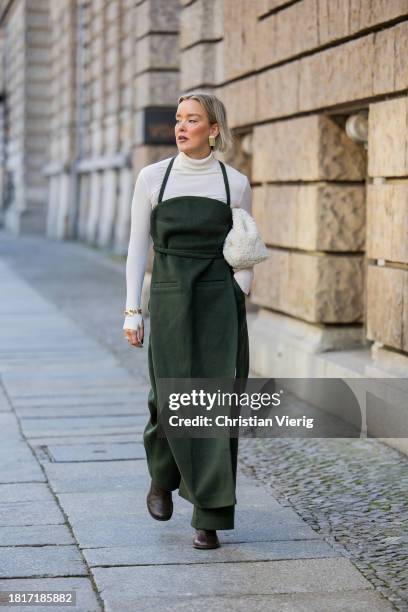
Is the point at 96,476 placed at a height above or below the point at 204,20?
below

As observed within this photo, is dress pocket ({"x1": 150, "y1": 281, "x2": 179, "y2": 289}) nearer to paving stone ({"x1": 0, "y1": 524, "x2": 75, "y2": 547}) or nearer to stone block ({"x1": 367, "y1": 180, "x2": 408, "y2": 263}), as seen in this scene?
paving stone ({"x1": 0, "y1": 524, "x2": 75, "y2": 547})

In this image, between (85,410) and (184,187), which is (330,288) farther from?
(184,187)

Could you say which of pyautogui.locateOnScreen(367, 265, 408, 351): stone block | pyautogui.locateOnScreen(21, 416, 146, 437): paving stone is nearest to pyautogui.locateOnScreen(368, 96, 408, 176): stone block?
pyautogui.locateOnScreen(367, 265, 408, 351): stone block

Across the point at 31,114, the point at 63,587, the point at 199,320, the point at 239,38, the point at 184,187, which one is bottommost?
the point at 63,587

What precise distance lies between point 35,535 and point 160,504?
20.1 inches

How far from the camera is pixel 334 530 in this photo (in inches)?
205

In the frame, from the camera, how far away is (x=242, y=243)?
4.86 m

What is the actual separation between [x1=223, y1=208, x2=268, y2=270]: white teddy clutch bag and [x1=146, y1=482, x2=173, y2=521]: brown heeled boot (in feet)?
3.20

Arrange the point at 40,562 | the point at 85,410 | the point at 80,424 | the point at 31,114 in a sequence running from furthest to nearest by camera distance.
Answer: the point at 31,114, the point at 85,410, the point at 80,424, the point at 40,562

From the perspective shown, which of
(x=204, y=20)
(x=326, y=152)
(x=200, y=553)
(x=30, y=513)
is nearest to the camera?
(x=200, y=553)

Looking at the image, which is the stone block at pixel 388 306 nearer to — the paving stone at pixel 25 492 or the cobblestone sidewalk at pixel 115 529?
the cobblestone sidewalk at pixel 115 529

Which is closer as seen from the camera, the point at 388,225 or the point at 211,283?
the point at 211,283

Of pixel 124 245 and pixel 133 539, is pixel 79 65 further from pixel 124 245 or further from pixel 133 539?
pixel 133 539

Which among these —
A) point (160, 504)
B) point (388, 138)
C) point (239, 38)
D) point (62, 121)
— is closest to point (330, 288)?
point (388, 138)
